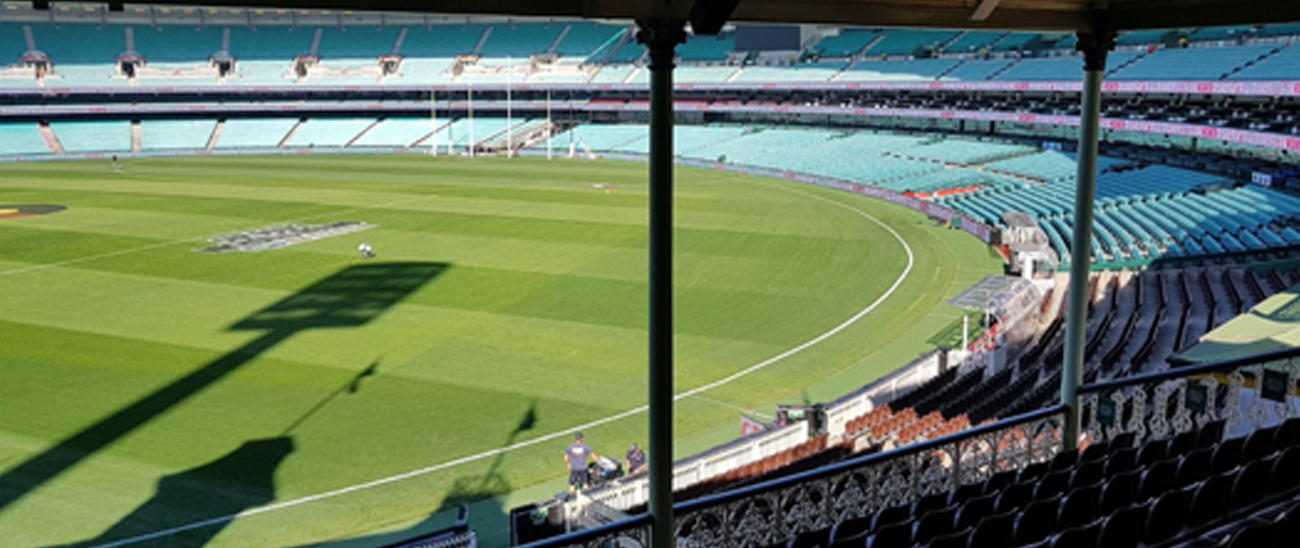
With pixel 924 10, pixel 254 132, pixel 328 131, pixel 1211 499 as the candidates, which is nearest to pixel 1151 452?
pixel 1211 499

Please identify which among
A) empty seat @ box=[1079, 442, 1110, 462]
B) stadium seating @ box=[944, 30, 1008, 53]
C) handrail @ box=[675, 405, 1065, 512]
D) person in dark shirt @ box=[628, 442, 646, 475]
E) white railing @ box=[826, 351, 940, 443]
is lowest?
person in dark shirt @ box=[628, 442, 646, 475]

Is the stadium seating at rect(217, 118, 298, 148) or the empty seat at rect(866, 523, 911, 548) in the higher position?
the stadium seating at rect(217, 118, 298, 148)

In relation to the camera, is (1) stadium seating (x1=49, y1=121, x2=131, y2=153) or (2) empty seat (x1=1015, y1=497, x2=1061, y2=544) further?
(1) stadium seating (x1=49, y1=121, x2=131, y2=153)

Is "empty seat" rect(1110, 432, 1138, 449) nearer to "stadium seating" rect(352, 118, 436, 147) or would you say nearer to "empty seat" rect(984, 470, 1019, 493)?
"empty seat" rect(984, 470, 1019, 493)

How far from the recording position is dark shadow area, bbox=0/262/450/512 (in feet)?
48.3

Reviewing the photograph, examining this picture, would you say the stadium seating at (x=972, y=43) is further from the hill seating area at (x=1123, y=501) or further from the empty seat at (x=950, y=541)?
the empty seat at (x=950, y=541)

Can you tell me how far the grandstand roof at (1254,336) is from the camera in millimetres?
12273

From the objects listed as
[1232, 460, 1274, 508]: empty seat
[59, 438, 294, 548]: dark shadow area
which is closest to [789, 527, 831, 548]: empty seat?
[1232, 460, 1274, 508]: empty seat

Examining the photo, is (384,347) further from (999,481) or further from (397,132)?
(397,132)

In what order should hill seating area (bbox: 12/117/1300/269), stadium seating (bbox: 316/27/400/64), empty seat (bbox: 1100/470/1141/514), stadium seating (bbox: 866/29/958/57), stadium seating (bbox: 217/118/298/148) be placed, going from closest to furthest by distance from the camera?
empty seat (bbox: 1100/470/1141/514)
hill seating area (bbox: 12/117/1300/269)
stadium seating (bbox: 866/29/958/57)
stadium seating (bbox: 217/118/298/148)
stadium seating (bbox: 316/27/400/64)

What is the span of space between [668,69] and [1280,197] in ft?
107

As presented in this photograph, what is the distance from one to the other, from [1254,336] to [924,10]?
919 centimetres

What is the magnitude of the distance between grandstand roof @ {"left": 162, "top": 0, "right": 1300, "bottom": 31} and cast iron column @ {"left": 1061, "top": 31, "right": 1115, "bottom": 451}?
19cm

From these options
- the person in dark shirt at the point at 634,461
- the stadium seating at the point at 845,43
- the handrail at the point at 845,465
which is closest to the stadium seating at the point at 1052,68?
the stadium seating at the point at 845,43
